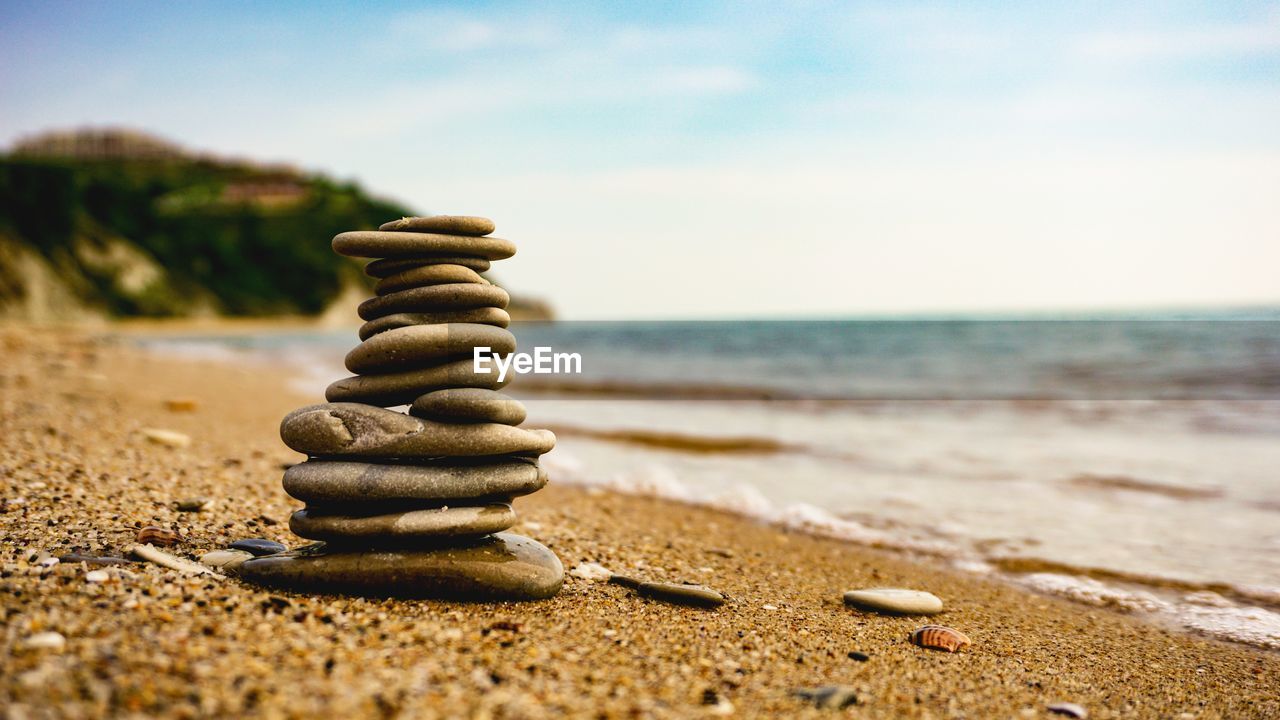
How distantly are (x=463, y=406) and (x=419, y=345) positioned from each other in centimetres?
40

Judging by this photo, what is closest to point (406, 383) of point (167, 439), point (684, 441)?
point (167, 439)

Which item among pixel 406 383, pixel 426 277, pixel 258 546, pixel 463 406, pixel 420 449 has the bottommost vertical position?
pixel 258 546

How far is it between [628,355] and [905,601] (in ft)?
95.6

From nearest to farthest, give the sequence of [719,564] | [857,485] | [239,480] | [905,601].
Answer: [905,601] < [719,564] < [239,480] < [857,485]

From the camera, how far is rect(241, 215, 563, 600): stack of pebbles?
13.3 ft

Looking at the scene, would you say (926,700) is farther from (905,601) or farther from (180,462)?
(180,462)

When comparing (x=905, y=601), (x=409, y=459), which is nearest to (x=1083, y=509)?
(x=905, y=601)

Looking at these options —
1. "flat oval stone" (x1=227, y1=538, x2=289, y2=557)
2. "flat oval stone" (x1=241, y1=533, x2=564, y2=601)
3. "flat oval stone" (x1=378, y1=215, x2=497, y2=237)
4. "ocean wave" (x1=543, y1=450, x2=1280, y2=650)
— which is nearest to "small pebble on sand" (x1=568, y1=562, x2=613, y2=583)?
A: "flat oval stone" (x1=241, y1=533, x2=564, y2=601)

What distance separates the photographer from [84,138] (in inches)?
6614

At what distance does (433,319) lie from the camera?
14.8ft

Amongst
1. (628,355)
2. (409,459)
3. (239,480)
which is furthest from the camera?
(628,355)

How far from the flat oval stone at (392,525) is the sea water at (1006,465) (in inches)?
142

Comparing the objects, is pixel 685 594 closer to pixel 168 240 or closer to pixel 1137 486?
pixel 1137 486

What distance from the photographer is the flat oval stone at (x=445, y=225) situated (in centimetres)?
442
